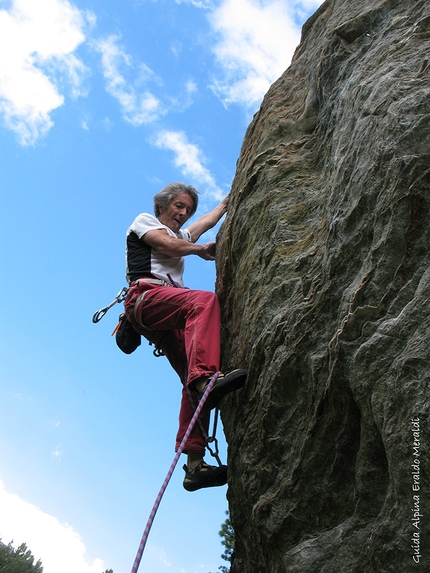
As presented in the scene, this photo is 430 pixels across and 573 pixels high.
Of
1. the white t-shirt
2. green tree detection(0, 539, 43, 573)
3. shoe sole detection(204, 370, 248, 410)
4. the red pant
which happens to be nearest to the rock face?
shoe sole detection(204, 370, 248, 410)


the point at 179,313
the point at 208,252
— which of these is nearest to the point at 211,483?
the point at 179,313

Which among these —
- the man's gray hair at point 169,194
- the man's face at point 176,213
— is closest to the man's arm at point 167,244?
the man's face at point 176,213

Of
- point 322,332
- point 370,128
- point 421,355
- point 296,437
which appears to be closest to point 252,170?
point 370,128

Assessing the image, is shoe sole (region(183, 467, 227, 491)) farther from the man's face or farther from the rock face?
the man's face

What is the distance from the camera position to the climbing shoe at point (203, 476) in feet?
19.1

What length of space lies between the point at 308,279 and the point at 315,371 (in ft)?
2.84

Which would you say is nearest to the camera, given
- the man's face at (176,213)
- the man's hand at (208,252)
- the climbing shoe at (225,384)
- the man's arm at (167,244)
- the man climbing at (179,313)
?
the climbing shoe at (225,384)

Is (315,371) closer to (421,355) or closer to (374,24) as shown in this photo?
(421,355)

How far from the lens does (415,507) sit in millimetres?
3689

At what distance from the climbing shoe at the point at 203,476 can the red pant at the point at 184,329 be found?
0.18 m

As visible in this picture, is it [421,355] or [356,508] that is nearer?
[421,355]

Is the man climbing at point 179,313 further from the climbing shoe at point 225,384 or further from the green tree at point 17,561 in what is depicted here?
the green tree at point 17,561

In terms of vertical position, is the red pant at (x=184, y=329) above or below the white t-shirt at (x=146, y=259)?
below

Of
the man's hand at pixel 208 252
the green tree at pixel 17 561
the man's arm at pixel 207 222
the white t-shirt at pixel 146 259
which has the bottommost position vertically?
the white t-shirt at pixel 146 259
